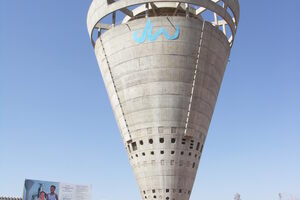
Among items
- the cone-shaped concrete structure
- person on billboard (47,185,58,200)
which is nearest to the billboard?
person on billboard (47,185,58,200)

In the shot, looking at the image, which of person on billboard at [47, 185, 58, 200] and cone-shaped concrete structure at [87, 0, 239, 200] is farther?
person on billboard at [47, 185, 58, 200]

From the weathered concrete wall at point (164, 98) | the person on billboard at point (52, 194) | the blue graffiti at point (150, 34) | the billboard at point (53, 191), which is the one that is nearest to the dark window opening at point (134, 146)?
the weathered concrete wall at point (164, 98)

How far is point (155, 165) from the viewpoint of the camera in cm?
2736

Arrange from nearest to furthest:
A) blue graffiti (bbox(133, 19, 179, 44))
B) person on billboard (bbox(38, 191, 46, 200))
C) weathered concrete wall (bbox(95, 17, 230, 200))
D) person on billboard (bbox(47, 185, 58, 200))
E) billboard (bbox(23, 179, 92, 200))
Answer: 1. weathered concrete wall (bbox(95, 17, 230, 200))
2. blue graffiti (bbox(133, 19, 179, 44))
3. billboard (bbox(23, 179, 92, 200))
4. person on billboard (bbox(38, 191, 46, 200))
5. person on billboard (bbox(47, 185, 58, 200))

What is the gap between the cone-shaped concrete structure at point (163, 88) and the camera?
27500 millimetres

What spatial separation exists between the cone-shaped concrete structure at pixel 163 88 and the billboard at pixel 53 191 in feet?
39.9

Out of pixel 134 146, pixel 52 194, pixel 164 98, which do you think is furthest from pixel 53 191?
pixel 164 98

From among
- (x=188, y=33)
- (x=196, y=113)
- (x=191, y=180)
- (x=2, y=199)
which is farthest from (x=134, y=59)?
(x=2, y=199)

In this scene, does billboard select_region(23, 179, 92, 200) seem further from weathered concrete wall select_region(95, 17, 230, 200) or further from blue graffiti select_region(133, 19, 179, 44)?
blue graffiti select_region(133, 19, 179, 44)

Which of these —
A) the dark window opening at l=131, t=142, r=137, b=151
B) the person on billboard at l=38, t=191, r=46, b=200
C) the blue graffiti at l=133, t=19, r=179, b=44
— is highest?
the blue graffiti at l=133, t=19, r=179, b=44

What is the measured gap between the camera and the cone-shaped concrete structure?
90.2ft

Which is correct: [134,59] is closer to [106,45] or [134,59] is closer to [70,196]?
[106,45]

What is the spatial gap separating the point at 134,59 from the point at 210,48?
670 centimetres

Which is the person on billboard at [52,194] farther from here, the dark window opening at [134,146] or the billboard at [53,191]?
the dark window opening at [134,146]
